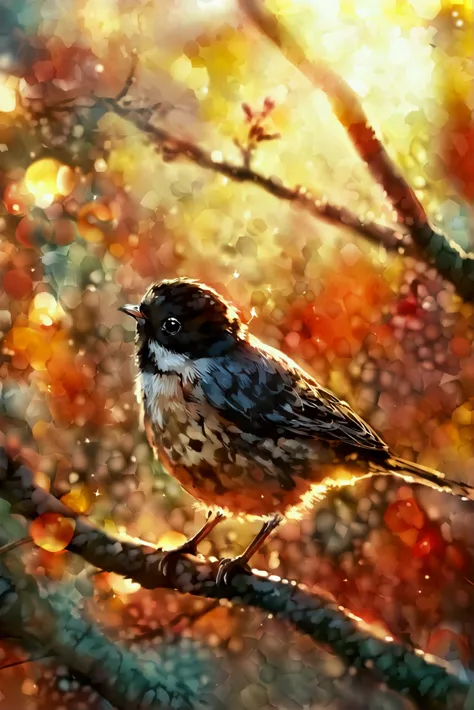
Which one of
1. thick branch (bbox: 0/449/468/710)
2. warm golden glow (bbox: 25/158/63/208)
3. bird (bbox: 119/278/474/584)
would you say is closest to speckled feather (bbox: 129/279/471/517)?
bird (bbox: 119/278/474/584)

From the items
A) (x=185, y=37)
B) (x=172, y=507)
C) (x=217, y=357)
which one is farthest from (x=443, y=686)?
(x=185, y=37)

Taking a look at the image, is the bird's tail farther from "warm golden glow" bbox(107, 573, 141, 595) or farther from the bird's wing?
"warm golden glow" bbox(107, 573, 141, 595)

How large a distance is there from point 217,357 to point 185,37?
56cm

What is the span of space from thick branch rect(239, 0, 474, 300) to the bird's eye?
1.42 feet

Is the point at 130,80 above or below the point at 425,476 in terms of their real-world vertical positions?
above

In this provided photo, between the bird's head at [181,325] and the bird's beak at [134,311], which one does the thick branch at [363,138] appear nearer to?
the bird's head at [181,325]

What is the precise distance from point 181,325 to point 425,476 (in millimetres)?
484

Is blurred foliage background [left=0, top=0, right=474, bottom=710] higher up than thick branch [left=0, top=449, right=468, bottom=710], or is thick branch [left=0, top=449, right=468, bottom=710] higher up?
blurred foliage background [left=0, top=0, right=474, bottom=710]

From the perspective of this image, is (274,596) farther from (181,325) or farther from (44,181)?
(44,181)

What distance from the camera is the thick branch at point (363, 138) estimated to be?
120 cm

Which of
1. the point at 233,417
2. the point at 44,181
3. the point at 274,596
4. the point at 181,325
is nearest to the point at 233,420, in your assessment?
the point at 233,417

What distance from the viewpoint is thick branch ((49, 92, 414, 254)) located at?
1.19 metres

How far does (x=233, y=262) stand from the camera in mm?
1188

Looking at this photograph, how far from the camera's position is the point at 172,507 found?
1.16m
